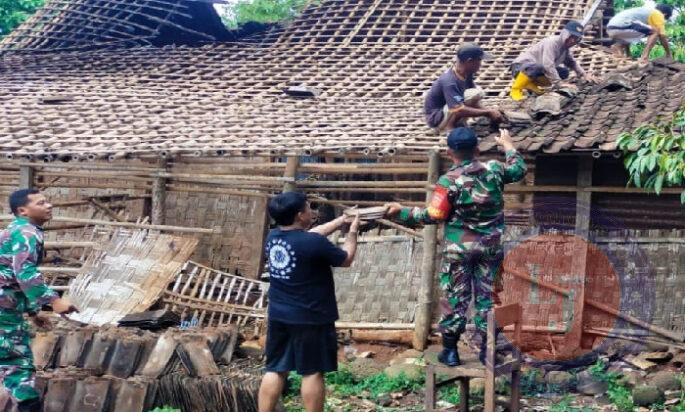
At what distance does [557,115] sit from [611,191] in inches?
38.7

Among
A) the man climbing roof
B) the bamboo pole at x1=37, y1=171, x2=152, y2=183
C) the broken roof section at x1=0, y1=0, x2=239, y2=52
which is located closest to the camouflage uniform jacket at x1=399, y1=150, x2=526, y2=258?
the man climbing roof

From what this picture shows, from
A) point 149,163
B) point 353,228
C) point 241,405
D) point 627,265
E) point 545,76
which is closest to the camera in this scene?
point 353,228

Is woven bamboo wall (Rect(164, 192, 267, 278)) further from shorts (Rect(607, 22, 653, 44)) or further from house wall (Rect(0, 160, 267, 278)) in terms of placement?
shorts (Rect(607, 22, 653, 44))

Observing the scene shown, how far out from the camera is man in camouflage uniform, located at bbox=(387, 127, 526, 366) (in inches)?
248

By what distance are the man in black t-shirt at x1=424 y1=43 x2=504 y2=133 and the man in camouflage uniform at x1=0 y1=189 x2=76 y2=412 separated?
4058mm

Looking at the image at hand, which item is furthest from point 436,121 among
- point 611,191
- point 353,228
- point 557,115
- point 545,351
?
point 353,228


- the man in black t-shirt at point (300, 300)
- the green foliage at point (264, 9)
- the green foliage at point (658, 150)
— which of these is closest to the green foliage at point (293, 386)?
the man in black t-shirt at point (300, 300)

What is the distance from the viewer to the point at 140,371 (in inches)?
299

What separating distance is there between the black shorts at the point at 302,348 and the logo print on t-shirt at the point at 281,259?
1.10 feet

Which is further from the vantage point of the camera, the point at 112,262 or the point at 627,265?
the point at 112,262

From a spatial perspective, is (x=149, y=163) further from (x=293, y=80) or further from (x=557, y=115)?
(x=557, y=115)

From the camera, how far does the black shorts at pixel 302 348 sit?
19.4ft

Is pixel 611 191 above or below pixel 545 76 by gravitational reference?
below

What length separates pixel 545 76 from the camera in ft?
32.9
